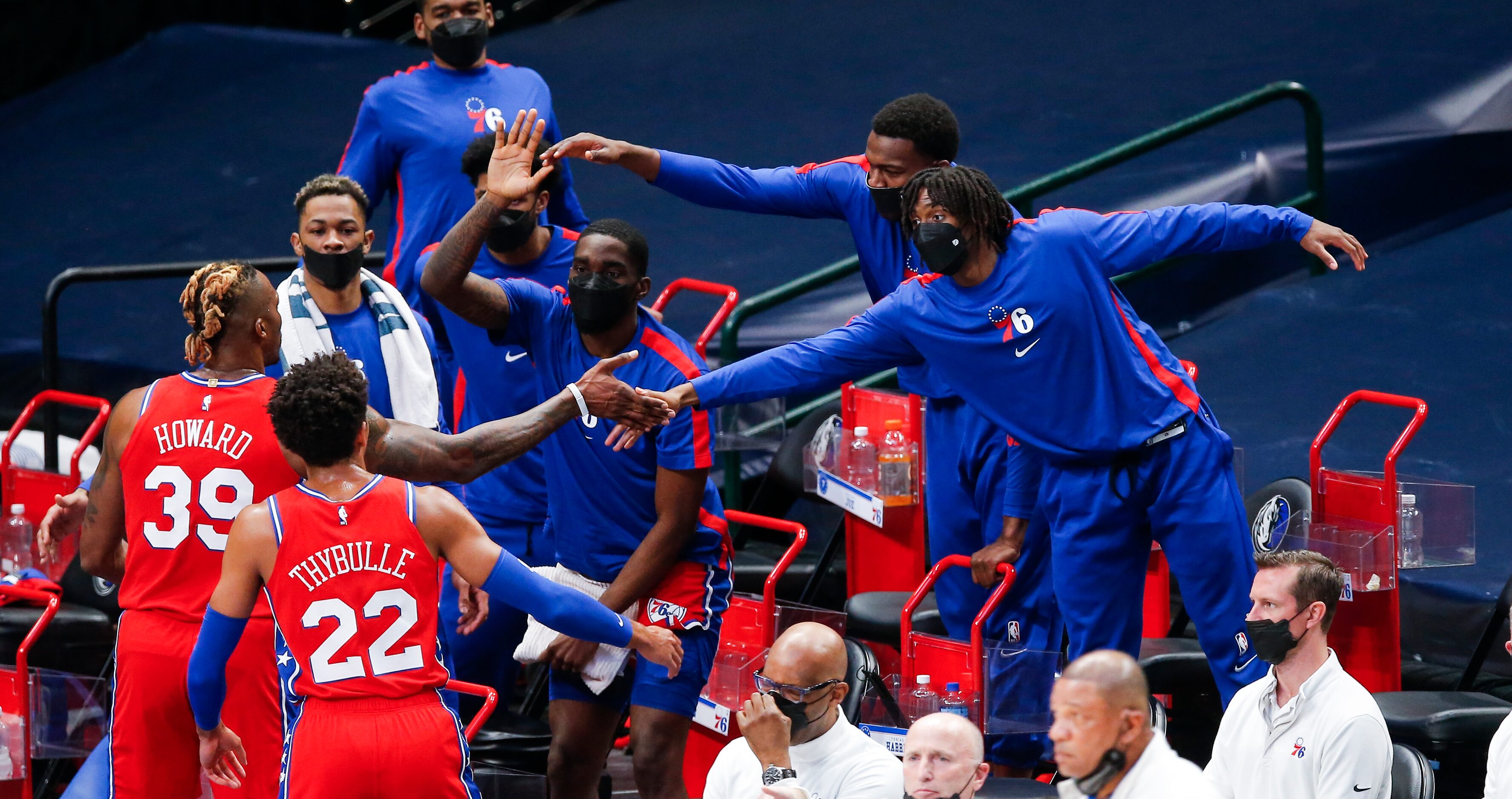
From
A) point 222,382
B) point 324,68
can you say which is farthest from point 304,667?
point 324,68

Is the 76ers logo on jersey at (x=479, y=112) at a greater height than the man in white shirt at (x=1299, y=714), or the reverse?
the 76ers logo on jersey at (x=479, y=112)

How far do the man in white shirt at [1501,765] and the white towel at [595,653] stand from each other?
2.04 metres

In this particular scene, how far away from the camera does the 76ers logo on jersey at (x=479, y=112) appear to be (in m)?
6.42

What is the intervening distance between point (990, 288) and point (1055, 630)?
1.17 metres

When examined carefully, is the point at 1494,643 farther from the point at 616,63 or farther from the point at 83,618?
the point at 616,63

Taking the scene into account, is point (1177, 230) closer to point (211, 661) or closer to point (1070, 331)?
point (1070, 331)

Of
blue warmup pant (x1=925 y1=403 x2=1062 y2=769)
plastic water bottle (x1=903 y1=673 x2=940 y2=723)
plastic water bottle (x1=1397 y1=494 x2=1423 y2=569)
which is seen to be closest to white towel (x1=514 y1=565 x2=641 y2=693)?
plastic water bottle (x1=903 y1=673 x2=940 y2=723)

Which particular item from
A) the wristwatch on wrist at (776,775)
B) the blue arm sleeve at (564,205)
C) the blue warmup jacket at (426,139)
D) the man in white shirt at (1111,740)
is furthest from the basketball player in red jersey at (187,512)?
the man in white shirt at (1111,740)

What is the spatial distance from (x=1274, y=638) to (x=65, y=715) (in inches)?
141

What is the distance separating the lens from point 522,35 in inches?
492

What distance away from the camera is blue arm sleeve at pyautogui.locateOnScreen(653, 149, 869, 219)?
5.38m

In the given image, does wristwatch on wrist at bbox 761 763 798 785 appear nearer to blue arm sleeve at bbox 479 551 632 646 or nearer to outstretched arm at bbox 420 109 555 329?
blue arm sleeve at bbox 479 551 632 646

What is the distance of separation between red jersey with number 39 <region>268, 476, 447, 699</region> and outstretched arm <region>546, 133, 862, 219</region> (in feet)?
5.78

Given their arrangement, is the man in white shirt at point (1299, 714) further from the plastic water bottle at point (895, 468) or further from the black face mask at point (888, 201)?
the plastic water bottle at point (895, 468)
